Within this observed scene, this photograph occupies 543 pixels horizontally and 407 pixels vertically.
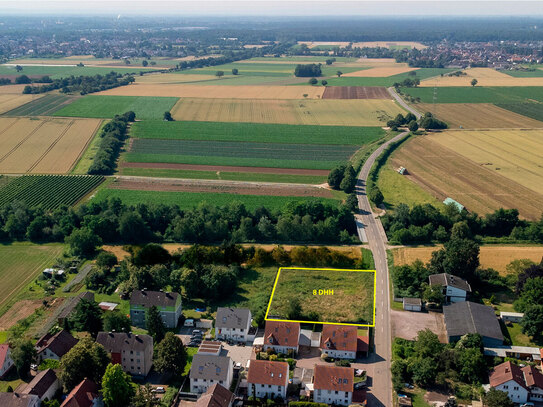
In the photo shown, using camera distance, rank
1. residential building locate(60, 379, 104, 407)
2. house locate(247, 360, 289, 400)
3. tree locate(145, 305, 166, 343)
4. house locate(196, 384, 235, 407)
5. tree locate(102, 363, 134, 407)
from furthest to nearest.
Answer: tree locate(145, 305, 166, 343) < house locate(247, 360, 289, 400) < tree locate(102, 363, 134, 407) < house locate(196, 384, 235, 407) < residential building locate(60, 379, 104, 407)

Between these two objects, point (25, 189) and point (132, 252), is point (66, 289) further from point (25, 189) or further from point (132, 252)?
point (25, 189)

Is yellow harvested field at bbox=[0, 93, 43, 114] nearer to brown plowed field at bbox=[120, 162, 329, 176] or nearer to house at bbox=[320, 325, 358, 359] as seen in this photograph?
brown plowed field at bbox=[120, 162, 329, 176]

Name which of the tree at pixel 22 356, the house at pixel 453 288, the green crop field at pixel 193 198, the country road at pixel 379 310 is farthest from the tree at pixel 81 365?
the green crop field at pixel 193 198

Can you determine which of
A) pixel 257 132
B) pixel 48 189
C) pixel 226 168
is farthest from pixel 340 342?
pixel 257 132

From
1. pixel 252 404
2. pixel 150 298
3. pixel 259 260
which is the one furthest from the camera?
pixel 259 260

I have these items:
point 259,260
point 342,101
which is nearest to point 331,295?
point 259,260

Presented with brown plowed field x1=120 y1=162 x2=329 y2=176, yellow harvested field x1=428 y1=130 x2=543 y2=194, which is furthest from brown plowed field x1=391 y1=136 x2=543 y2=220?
brown plowed field x1=120 y1=162 x2=329 y2=176

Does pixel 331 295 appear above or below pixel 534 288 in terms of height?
below
